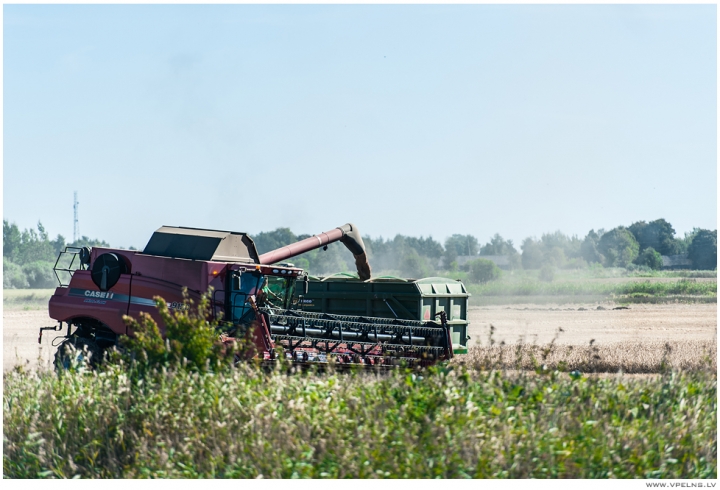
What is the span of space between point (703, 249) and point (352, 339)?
71.6m

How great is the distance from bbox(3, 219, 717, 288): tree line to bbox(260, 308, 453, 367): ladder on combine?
146ft

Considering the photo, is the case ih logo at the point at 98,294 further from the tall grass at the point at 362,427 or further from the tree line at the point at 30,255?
the tree line at the point at 30,255

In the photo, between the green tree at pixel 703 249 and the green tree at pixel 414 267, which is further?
the green tree at pixel 703 249

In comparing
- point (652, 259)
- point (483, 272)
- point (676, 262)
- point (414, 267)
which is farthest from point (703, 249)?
point (414, 267)

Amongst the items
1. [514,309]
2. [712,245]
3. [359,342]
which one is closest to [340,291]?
[359,342]

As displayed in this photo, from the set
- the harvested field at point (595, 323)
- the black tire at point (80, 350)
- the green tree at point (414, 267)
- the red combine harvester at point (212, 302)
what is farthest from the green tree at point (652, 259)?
the black tire at point (80, 350)

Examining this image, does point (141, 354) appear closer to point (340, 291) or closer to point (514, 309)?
point (340, 291)

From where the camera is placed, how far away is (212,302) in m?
10.9

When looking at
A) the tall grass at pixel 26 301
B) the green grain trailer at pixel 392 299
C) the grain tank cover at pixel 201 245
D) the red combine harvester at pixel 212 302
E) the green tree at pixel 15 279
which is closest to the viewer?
the red combine harvester at pixel 212 302

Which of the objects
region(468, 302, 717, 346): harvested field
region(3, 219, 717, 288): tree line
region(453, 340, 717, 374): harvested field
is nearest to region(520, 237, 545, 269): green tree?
region(3, 219, 717, 288): tree line

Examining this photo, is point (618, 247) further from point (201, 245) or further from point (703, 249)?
point (201, 245)

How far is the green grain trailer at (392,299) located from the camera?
13562 mm

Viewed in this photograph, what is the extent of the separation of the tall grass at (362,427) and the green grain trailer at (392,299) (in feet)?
19.1

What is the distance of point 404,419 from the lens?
21.1 feet
